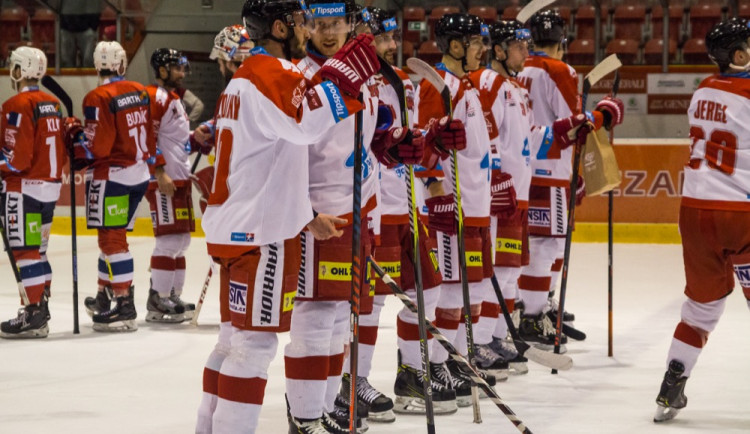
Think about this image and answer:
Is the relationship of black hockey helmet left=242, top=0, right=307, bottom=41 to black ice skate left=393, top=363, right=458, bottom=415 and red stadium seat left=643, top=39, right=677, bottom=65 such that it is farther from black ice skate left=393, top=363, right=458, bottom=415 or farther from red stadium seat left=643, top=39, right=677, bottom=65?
red stadium seat left=643, top=39, right=677, bottom=65

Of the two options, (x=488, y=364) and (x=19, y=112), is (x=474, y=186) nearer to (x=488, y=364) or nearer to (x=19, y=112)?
(x=488, y=364)

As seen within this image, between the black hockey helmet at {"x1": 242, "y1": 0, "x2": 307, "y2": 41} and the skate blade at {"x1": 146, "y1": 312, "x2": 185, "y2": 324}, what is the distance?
364cm

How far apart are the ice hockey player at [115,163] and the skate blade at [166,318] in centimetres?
29

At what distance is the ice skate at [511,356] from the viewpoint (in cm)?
518

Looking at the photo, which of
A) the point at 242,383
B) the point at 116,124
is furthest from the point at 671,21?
the point at 242,383

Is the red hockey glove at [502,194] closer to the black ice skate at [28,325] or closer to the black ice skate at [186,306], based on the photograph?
the black ice skate at [186,306]

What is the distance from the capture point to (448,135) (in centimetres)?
402

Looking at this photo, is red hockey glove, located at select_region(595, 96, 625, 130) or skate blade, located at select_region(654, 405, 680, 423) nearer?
skate blade, located at select_region(654, 405, 680, 423)

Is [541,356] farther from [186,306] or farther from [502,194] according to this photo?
[186,306]

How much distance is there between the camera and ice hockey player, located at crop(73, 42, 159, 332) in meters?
6.16

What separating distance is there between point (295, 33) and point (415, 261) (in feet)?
2.69

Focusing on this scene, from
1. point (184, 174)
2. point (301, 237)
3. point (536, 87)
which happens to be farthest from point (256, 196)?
point (184, 174)

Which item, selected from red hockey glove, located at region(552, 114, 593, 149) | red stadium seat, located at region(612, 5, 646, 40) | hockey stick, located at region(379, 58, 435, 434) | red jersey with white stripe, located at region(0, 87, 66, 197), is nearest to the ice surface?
hockey stick, located at region(379, 58, 435, 434)

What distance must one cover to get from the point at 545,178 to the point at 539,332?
805 millimetres
